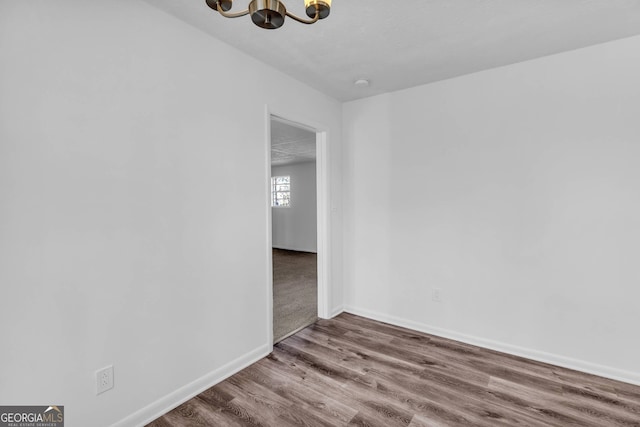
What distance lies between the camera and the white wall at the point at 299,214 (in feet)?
26.6

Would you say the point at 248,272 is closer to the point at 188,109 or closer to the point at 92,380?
the point at 92,380

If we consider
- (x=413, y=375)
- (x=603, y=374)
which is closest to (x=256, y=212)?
(x=413, y=375)

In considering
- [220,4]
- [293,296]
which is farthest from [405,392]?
[220,4]

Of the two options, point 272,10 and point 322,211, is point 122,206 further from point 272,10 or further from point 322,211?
point 322,211

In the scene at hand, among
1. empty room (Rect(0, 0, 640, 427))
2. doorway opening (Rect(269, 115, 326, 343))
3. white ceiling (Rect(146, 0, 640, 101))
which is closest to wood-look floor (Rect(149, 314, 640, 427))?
empty room (Rect(0, 0, 640, 427))

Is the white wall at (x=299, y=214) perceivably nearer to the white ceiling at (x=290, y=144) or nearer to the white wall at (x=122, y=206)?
the white ceiling at (x=290, y=144)

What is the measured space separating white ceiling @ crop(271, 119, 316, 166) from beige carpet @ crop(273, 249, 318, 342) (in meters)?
2.27

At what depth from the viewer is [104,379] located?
5.33 feet

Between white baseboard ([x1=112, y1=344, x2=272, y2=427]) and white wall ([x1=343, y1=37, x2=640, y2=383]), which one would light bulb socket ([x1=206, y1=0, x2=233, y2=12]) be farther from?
white wall ([x1=343, y1=37, x2=640, y2=383])

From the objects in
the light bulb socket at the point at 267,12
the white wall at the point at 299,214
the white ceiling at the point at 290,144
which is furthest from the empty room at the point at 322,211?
the white wall at the point at 299,214

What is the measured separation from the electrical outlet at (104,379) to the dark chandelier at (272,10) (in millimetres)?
1878

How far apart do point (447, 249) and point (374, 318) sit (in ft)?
3.85

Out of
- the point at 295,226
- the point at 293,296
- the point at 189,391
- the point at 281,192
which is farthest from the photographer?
the point at 281,192

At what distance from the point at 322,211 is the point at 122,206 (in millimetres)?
2072
